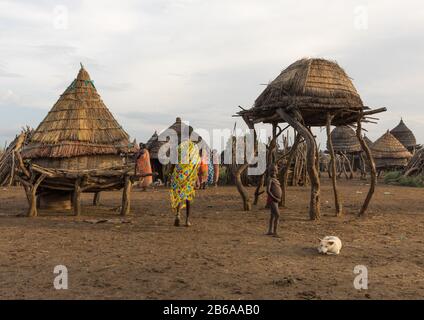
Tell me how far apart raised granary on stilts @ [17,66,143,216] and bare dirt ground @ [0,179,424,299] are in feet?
2.56

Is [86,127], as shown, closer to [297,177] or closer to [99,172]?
[99,172]

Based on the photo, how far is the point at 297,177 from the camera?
804 inches

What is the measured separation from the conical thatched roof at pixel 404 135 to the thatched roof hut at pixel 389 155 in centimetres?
942

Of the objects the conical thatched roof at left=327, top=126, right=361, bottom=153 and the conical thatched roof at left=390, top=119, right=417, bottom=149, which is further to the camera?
the conical thatched roof at left=390, top=119, right=417, bottom=149

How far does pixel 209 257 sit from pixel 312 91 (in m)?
5.34

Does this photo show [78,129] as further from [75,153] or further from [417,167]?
[417,167]

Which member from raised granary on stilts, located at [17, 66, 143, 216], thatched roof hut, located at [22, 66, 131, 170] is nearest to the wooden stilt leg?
raised granary on stilts, located at [17, 66, 143, 216]

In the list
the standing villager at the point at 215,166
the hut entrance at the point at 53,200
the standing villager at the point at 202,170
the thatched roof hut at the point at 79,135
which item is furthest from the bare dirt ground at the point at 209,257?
the standing villager at the point at 215,166

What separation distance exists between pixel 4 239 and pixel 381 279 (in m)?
6.05

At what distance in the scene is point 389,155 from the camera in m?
28.4

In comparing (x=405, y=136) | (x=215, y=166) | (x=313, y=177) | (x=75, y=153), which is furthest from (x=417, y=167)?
(x=75, y=153)

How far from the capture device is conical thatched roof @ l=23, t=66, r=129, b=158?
9.91 metres

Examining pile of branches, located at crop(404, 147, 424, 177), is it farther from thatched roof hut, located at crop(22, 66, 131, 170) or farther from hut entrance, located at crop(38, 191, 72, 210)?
hut entrance, located at crop(38, 191, 72, 210)
